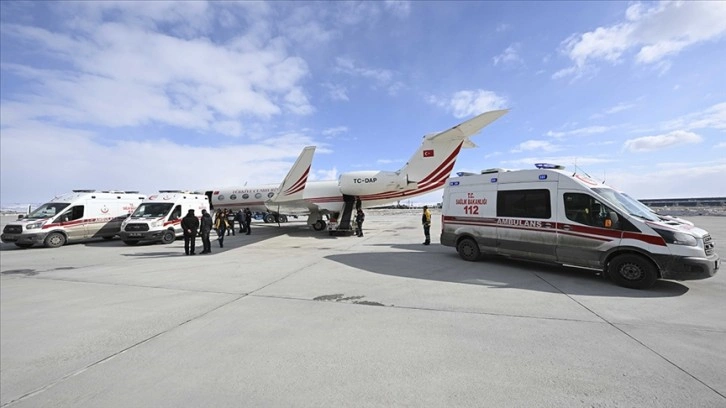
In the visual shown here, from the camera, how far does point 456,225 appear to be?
30.5 ft

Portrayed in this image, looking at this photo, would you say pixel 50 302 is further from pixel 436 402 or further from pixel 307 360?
pixel 436 402

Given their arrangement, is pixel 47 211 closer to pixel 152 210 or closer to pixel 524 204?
pixel 152 210

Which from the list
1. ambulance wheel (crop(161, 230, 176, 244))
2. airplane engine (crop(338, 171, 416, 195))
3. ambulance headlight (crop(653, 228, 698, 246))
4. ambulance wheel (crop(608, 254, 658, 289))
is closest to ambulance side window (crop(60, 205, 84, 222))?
ambulance wheel (crop(161, 230, 176, 244))

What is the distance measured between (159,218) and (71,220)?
3910 millimetres

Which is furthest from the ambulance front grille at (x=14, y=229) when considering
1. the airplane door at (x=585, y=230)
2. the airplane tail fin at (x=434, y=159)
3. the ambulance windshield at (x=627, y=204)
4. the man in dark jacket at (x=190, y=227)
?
the ambulance windshield at (x=627, y=204)

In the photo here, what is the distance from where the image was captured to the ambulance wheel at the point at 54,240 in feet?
43.8

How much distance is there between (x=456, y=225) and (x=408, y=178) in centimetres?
723

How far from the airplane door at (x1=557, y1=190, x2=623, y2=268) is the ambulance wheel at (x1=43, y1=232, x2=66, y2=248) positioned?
19.0m

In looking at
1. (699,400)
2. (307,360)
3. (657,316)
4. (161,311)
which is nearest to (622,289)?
(657,316)

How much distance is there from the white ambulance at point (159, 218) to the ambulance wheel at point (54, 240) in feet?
8.96

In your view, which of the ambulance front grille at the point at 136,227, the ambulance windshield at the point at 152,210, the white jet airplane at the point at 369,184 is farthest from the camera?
the ambulance windshield at the point at 152,210

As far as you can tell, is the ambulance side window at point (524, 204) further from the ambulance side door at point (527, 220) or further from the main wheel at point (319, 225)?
the main wheel at point (319, 225)

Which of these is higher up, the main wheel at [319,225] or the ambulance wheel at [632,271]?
the main wheel at [319,225]

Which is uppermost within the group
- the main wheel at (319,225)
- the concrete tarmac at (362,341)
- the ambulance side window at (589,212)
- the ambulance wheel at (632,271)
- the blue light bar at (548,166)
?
the blue light bar at (548,166)
